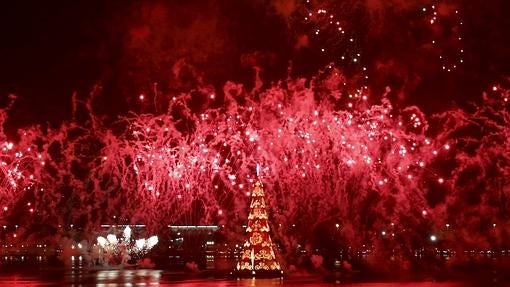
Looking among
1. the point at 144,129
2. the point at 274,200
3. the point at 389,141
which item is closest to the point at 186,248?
the point at 274,200

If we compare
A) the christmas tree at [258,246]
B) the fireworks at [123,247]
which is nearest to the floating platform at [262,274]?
the christmas tree at [258,246]

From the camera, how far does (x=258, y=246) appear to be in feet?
82.4

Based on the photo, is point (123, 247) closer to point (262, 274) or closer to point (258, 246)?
point (258, 246)

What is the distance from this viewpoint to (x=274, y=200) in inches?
1158

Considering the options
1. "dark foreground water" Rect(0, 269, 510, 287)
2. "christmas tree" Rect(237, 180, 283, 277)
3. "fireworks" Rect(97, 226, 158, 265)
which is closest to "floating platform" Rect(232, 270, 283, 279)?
"christmas tree" Rect(237, 180, 283, 277)

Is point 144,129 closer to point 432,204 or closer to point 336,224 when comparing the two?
point 336,224

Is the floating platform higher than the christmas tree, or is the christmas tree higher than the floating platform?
the christmas tree

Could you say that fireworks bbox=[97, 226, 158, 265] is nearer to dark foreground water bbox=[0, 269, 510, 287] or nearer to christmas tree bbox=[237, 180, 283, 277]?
dark foreground water bbox=[0, 269, 510, 287]

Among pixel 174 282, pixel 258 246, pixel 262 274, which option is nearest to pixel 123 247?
pixel 258 246

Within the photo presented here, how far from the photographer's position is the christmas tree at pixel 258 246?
986 inches

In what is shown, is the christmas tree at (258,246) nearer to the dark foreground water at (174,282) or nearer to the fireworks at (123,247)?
the dark foreground water at (174,282)

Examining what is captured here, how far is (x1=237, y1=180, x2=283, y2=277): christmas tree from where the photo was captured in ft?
82.2

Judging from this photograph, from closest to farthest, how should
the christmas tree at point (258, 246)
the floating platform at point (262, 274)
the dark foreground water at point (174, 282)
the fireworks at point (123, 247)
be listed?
the dark foreground water at point (174, 282) < the floating platform at point (262, 274) < the christmas tree at point (258, 246) < the fireworks at point (123, 247)

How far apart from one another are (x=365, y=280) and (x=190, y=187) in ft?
23.8
